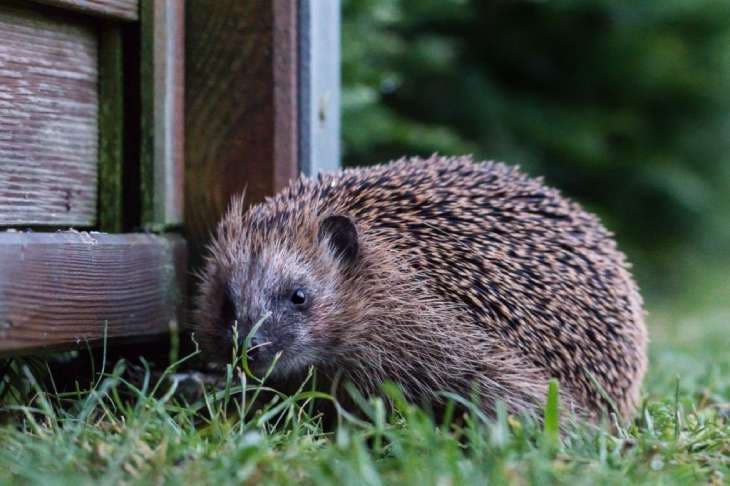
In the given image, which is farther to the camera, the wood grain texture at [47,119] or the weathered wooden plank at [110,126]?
the weathered wooden plank at [110,126]

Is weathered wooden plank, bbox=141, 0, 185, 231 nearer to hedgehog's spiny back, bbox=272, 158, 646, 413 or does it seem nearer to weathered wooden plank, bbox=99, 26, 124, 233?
weathered wooden plank, bbox=99, 26, 124, 233

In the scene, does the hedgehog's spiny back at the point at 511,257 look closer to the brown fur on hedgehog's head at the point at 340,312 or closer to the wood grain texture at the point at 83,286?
the brown fur on hedgehog's head at the point at 340,312

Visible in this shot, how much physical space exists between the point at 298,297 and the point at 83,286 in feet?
2.83

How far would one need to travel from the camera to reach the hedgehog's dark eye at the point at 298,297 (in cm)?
392

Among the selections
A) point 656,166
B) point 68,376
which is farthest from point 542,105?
point 68,376

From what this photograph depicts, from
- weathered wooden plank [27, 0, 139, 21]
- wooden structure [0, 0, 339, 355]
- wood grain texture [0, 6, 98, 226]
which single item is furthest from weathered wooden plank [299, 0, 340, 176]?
wood grain texture [0, 6, 98, 226]

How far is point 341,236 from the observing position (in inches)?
160

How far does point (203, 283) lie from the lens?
13.6ft

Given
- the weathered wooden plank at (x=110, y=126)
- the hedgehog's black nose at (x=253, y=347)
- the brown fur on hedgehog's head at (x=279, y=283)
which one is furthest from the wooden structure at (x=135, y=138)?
the hedgehog's black nose at (x=253, y=347)

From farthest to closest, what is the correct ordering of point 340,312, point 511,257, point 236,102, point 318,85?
point 318,85
point 236,102
point 511,257
point 340,312

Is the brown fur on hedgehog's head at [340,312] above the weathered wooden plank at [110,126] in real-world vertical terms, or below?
below

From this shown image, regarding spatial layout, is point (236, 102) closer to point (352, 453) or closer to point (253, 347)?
point (253, 347)

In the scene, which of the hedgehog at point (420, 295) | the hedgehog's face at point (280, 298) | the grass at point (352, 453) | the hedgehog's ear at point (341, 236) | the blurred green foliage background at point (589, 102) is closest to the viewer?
the grass at point (352, 453)

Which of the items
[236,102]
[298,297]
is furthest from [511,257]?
[236,102]
